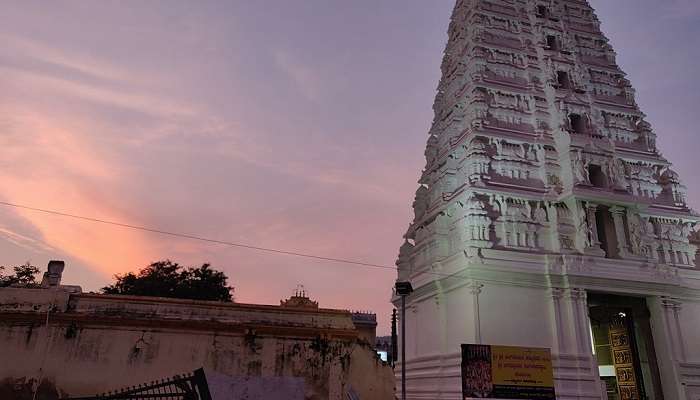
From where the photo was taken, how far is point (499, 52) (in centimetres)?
2552

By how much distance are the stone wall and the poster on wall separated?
3131mm

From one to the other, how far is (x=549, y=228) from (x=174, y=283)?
1061 inches

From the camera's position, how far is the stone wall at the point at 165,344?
11594mm

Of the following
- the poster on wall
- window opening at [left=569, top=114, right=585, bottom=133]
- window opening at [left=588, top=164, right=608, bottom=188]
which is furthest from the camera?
window opening at [left=569, top=114, right=585, bottom=133]

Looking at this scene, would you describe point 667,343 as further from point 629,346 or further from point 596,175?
point 596,175

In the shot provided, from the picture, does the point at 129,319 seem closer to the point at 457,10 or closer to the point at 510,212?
the point at 510,212

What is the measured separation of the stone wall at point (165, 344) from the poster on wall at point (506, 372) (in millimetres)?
3131

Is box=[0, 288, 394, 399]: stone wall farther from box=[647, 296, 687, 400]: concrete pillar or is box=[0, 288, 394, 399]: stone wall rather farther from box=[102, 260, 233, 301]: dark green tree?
box=[102, 260, 233, 301]: dark green tree

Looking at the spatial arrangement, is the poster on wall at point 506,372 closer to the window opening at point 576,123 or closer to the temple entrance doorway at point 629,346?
the temple entrance doorway at point 629,346

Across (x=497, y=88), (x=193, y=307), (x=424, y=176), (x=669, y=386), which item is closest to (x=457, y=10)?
(x=497, y=88)

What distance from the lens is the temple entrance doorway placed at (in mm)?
20500

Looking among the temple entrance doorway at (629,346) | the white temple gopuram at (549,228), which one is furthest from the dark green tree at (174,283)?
the temple entrance doorway at (629,346)

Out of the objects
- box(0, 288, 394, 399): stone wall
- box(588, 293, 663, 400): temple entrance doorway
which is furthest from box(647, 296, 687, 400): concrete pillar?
box(0, 288, 394, 399): stone wall

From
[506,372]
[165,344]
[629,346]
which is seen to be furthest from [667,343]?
[165,344]
